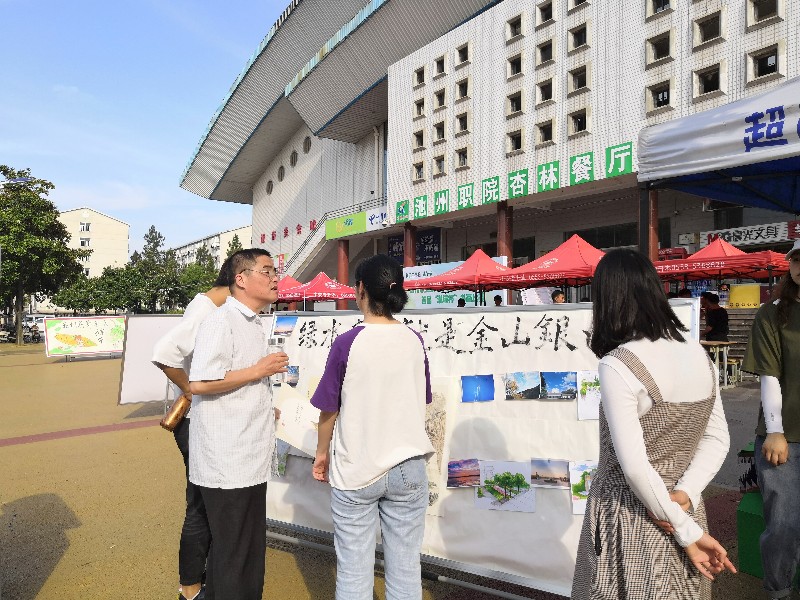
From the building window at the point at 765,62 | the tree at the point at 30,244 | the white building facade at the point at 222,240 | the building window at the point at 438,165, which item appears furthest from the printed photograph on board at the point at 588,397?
the white building facade at the point at 222,240

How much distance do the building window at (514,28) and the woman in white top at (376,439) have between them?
22965 millimetres

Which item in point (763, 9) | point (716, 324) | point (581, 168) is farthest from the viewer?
point (581, 168)

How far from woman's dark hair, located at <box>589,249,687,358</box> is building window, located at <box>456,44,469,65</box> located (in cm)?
2479

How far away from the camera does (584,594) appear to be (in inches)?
68.2

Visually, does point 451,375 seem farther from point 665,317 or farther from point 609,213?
point 609,213

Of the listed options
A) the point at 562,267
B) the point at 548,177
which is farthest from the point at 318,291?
the point at 548,177

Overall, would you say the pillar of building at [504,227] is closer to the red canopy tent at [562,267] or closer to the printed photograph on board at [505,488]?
the red canopy tent at [562,267]

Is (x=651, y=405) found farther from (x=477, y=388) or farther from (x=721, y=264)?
(x=721, y=264)

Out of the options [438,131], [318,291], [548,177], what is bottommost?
[318,291]

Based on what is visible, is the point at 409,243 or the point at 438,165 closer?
the point at 438,165

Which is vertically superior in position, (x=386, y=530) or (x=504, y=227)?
(x=504, y=227)

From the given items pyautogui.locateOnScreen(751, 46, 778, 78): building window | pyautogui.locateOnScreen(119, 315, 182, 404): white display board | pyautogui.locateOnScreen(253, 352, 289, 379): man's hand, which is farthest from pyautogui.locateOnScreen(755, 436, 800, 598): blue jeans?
pyautogui.locateOnScreen(751, 46, 778, 78): building window

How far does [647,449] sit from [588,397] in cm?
110

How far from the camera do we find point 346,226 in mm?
31078
